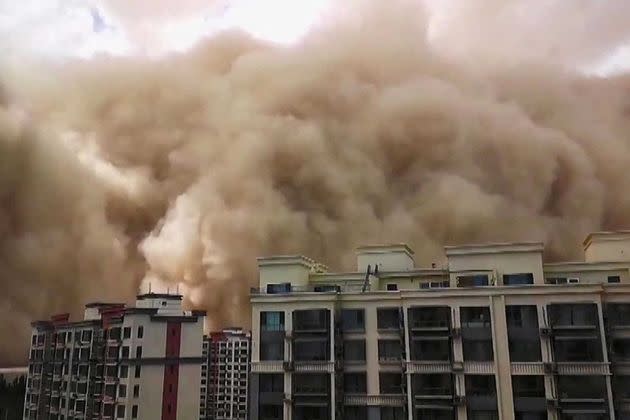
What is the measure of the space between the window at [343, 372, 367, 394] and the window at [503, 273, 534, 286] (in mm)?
4672

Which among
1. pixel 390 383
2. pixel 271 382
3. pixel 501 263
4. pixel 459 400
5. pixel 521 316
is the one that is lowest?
pixel 459 400

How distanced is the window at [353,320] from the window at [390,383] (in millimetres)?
Result: 1402

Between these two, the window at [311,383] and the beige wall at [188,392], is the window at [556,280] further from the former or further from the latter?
the beige wall at [188,392]

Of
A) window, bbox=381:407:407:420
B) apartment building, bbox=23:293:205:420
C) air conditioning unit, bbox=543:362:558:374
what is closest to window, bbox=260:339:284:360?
window, bbox=381:407:407:420

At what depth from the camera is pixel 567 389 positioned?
13797mm

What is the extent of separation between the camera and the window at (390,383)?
1534 centimetres

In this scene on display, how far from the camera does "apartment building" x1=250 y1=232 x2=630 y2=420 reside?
1389cm

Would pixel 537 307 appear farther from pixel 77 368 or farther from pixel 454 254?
pixel 77 368

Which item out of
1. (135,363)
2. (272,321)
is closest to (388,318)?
(272,321)

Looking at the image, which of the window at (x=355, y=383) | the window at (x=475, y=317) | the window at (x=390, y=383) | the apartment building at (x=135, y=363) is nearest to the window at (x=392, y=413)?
the window at (x=390, y=383)

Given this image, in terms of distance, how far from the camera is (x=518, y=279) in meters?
15.4

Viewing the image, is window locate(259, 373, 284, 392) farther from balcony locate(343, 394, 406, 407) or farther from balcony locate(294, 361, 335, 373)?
balcony locate(343, 394, 406, 407)

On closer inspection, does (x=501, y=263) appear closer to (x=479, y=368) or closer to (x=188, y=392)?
(x=479, y=368)

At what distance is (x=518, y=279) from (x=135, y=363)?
1442cm
